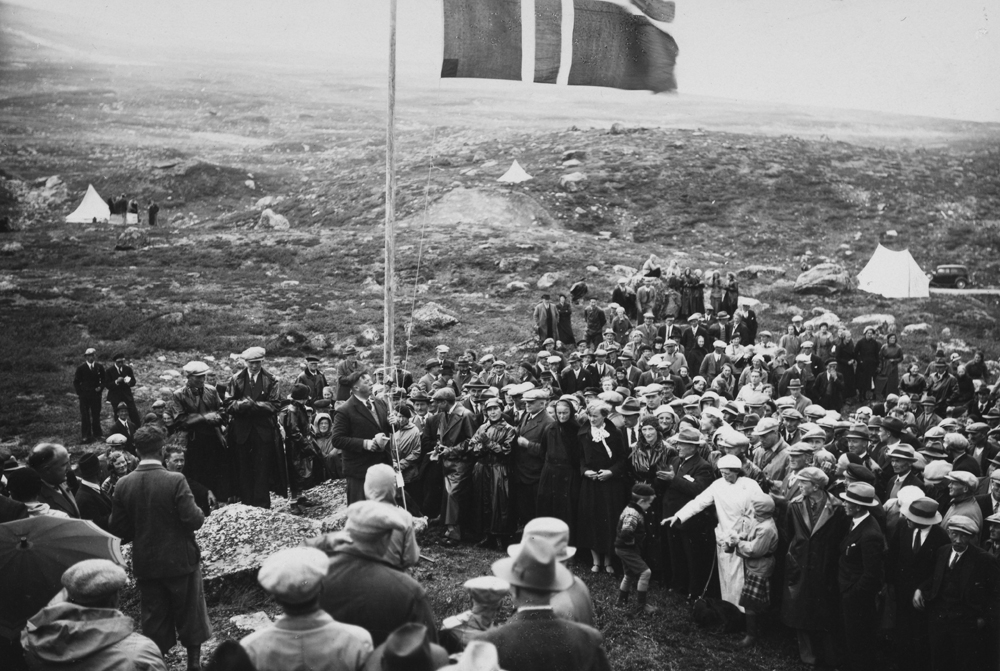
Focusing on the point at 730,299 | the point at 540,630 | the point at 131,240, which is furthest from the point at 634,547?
the point at 131,240

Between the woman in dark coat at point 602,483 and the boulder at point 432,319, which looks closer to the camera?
the woman in dark coat at point 602,483

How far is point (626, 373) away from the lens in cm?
1375

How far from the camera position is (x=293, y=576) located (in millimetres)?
3131

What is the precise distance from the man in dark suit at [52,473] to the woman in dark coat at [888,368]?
15271 millimetres

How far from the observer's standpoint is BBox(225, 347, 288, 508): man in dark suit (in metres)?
8.78

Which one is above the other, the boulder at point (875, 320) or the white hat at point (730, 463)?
the white hat at point (730, 463)

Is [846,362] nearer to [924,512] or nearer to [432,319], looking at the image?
[924,512]

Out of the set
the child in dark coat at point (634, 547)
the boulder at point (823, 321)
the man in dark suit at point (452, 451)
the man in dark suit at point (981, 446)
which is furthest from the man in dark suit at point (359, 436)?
the boulder at point (823, 321)

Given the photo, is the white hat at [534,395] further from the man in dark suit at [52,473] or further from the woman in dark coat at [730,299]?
the woman in dark coat at [730,299]

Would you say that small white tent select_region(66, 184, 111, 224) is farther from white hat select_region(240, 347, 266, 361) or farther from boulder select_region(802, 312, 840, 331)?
boulder select_region(802, 312, 840, 331)

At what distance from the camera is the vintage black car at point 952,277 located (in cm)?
2811

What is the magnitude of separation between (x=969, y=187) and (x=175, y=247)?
37.4 m

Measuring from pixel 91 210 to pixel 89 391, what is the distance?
22901 mm

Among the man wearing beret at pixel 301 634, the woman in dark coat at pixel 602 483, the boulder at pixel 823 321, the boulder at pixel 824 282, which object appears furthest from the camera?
the boulder at pixel 824 282
